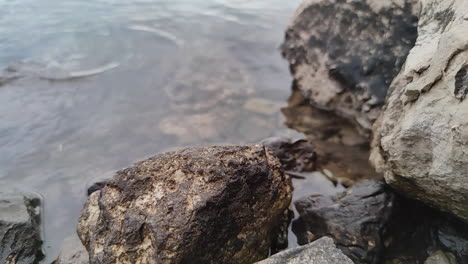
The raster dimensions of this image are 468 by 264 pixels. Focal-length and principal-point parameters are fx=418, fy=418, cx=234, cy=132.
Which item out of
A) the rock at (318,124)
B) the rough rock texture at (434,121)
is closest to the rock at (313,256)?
the rough rock texture at (434,121)

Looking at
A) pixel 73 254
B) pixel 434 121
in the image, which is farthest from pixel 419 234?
pixel 73 254

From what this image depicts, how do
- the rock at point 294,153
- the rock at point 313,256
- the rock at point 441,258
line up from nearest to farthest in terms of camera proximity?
the rock at point 313,256 < the rock at point 441,258 < the rock at point 294,153

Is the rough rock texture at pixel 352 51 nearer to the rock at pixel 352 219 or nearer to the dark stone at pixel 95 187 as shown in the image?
the rock at pixel 352 219

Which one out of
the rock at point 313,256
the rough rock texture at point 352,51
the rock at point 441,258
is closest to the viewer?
the rock at point 313,256

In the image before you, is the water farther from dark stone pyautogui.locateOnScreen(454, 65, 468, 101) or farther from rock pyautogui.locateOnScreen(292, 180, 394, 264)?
dark stone pyautogui.locateOnScreen(454, 65, 468, 101)

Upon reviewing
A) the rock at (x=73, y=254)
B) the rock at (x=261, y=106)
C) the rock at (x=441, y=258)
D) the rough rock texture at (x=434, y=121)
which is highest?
the rough rock texture at (x=434, y=121)

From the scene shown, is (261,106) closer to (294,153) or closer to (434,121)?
(294,153)
